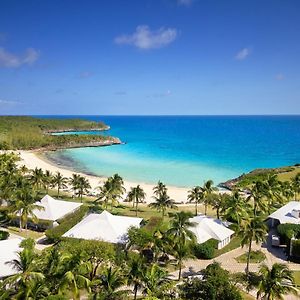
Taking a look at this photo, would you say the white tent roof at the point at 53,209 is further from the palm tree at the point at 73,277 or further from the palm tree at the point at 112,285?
the palm tree at the point at 112,285

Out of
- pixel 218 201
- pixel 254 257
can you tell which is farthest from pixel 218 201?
pixel 254 257

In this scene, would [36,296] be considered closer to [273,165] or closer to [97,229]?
[97,229]

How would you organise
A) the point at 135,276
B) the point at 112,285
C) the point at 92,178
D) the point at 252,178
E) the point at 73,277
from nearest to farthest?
the point at 73,277, the point at 112,285, the point at 135,276, the point at 252,178, the point at 92,178

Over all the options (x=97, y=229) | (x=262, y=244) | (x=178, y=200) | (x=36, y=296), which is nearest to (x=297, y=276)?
(x=262, y=244)

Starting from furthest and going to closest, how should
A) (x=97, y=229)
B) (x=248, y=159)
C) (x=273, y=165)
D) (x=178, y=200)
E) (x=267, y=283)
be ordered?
(x=248, y=159)
(x=273, y=165)
(x=178, y=200)
(x=97, y=229)
(x=267, y=283)

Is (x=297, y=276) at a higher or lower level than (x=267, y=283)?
lower

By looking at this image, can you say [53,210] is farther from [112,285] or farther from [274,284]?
[274,284]
